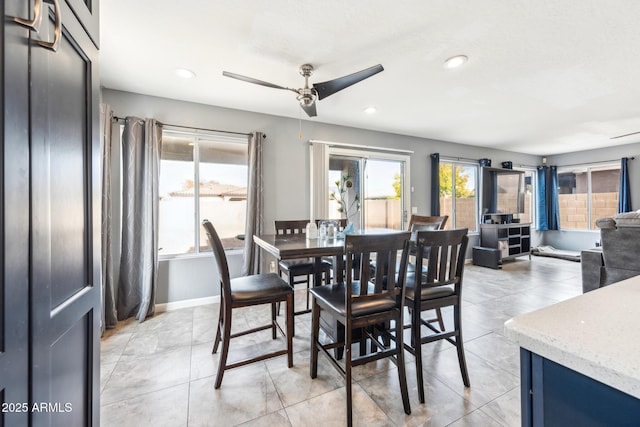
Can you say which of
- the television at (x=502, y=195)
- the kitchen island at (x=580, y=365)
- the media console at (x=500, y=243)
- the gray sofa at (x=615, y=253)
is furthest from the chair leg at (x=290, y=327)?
the television at (x=502, y=195)

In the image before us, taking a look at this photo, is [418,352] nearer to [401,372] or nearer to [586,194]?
[401,372]

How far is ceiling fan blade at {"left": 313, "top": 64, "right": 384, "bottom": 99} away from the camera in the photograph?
2006 millimetres

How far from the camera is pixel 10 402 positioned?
1.85 ft

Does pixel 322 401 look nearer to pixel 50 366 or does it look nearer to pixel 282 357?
pixel 282 357

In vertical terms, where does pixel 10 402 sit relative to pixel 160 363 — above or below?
above

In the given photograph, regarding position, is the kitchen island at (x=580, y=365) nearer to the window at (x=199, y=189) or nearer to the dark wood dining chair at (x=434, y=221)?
A: the dark wood dining chair at (x=434, y=221)

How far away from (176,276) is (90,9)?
9.30 ft

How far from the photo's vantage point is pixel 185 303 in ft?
10.6

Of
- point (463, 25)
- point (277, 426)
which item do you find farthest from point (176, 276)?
point (463, 25)

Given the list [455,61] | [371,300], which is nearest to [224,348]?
[371,300]

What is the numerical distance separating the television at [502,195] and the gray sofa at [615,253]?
2.68 metres

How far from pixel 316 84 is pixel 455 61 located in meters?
1.26

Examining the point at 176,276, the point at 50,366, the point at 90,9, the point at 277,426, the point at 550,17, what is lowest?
the point at 277,426

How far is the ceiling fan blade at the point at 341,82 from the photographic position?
201 cm
